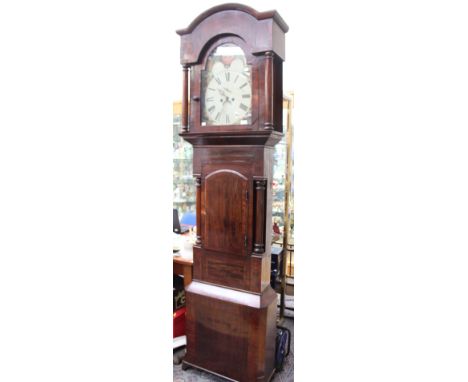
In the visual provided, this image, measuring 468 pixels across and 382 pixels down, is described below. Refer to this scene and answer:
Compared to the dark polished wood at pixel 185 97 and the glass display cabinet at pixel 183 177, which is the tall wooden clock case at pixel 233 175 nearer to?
the dark polished wood at pixel 185 97

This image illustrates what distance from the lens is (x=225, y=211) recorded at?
4.47 ft

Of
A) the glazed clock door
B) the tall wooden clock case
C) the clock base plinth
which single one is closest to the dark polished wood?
the tall wooden clock case

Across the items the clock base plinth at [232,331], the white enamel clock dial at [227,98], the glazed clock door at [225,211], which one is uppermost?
the white enamel clock dial at [227,98]

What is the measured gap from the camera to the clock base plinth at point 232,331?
1354mm

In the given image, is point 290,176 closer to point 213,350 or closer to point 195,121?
point 195,121

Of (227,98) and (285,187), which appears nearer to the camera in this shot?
(227,98)

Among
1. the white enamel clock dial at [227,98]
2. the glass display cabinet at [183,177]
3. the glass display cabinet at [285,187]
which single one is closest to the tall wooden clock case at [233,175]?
the white enamel clock dial at [227,98]

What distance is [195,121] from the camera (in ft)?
4.39

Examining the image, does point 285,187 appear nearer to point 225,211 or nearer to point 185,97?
point 225,211

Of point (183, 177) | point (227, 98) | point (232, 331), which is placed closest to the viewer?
point (227, 98)

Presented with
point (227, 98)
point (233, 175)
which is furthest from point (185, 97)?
point (233, 175)

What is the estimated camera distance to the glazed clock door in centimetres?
133

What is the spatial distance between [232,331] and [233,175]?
2.26 feet

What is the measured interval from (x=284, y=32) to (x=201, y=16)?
336 millimetres
